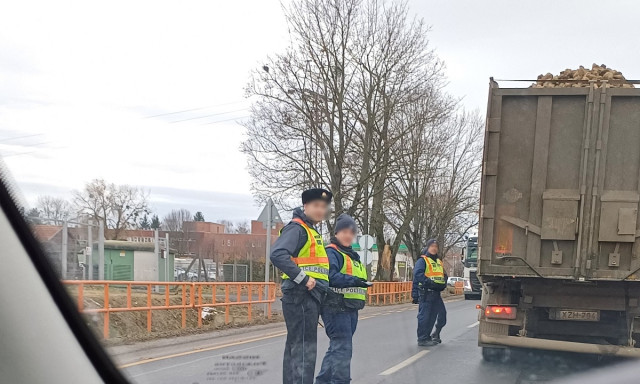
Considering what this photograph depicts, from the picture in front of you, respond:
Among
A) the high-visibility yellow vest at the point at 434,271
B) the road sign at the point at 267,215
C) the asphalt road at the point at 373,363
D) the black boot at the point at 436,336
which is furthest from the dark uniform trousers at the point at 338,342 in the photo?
the road sign at the point at 267,215

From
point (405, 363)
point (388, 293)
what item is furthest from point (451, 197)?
point (405, 363)

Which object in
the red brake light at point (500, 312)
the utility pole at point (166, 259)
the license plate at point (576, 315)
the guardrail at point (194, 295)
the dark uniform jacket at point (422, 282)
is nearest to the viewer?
the license plate at point (576, 315)

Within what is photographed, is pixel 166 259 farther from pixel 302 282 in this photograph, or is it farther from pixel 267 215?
pixel 302 282

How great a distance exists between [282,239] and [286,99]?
17.6 m

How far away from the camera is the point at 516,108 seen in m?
7.57

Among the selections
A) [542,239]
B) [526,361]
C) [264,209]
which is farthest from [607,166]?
[264,209]

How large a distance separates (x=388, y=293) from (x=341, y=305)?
1797cm

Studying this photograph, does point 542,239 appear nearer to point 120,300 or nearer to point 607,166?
point 607,166

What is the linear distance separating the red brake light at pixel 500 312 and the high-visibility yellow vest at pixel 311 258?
3.09 m

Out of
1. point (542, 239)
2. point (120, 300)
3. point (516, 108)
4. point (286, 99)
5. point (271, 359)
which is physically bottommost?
point (271, 359)

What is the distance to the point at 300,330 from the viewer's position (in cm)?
532

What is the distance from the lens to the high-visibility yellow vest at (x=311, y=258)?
213 inches

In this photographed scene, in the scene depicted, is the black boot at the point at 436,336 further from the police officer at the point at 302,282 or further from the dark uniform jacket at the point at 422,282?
the police officer at the point at 302,282

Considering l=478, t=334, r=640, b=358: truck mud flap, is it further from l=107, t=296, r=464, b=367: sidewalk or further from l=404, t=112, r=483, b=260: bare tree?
l=404, t=112, r=483, b=260: bare tree
